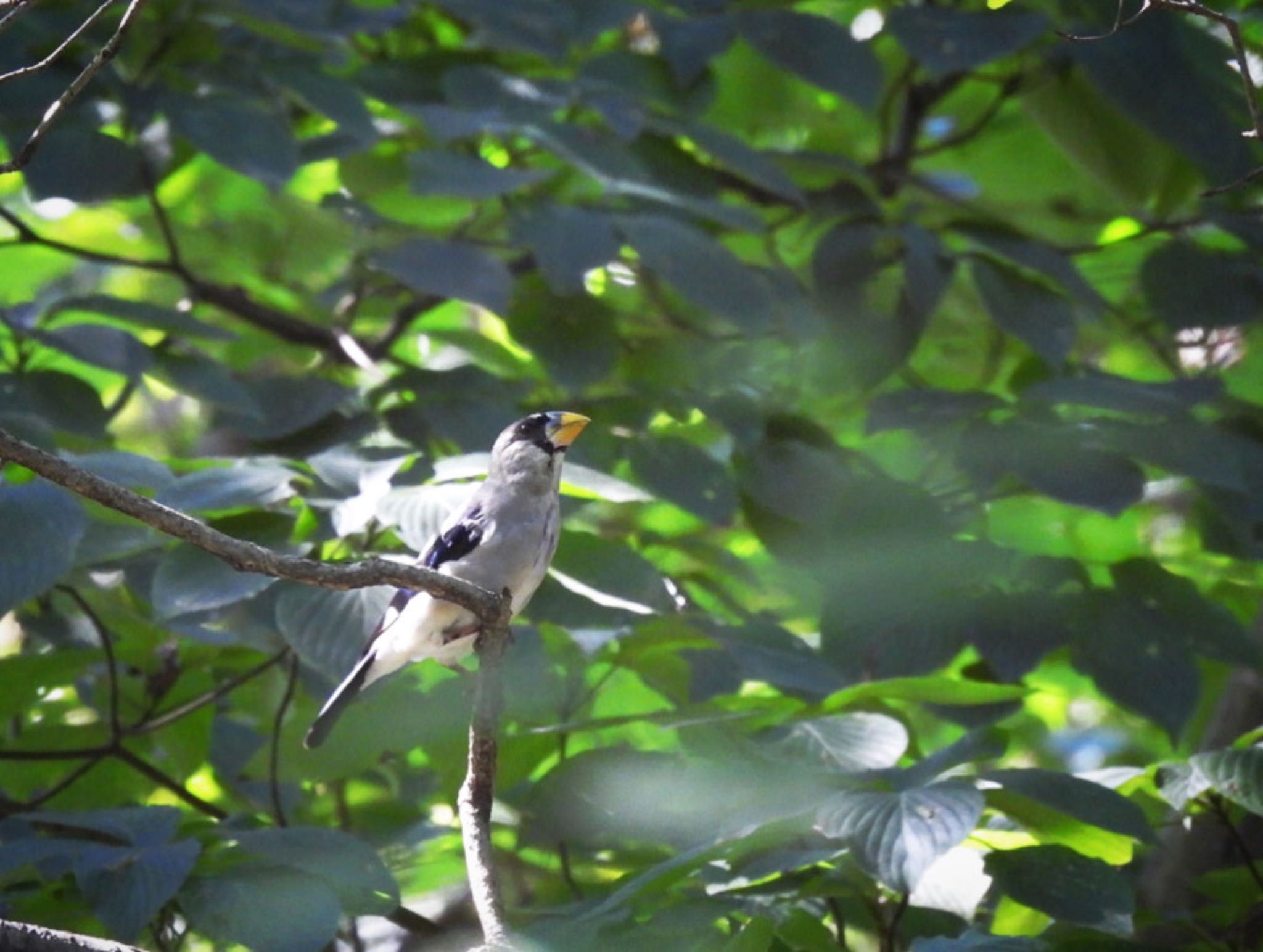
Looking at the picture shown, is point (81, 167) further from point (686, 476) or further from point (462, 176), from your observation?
point (686, 476)

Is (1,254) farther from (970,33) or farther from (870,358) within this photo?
(970,33)

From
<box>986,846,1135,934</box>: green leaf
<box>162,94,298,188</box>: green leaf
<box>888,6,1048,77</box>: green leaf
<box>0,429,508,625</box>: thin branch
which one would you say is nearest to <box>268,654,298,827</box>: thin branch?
<box>162,94,298,188</box>: green leaf

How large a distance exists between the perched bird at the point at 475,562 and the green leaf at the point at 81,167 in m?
1.33

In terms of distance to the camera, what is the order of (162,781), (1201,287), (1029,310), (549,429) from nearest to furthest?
(162,781)
(549,429)
(1029,310)
(1201,287)

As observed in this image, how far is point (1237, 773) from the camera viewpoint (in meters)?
2.93

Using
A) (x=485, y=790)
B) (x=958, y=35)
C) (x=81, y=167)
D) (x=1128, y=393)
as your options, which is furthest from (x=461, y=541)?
(x=958, y=35)

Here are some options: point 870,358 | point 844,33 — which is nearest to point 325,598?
point 870,358

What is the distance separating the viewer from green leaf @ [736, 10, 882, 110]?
4.33m

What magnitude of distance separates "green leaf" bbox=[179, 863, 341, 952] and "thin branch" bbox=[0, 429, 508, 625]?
868 mm

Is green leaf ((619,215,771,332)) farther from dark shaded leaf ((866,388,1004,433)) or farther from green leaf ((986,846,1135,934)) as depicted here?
green leaf ((986,846,1135,934))

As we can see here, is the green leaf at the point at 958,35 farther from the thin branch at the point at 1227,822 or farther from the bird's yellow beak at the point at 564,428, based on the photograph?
the thin branch at the point at 1227,822

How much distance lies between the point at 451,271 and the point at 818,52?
4.41 feet

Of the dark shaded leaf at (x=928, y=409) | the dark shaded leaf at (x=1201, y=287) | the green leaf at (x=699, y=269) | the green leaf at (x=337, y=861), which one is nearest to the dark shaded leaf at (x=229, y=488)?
the green leaf at (x=337, y=861)

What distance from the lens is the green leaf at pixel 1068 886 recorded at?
9.06 feet
